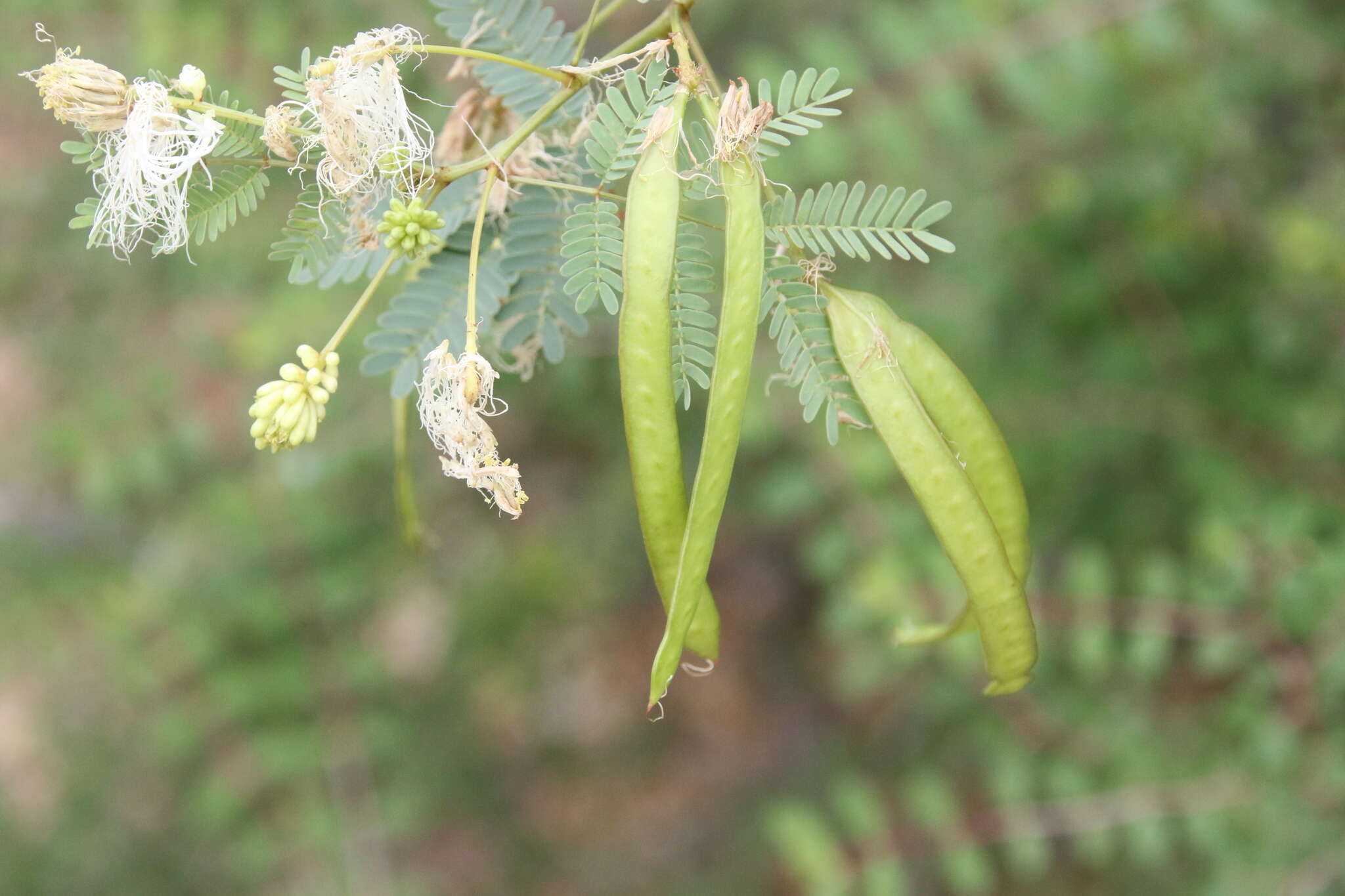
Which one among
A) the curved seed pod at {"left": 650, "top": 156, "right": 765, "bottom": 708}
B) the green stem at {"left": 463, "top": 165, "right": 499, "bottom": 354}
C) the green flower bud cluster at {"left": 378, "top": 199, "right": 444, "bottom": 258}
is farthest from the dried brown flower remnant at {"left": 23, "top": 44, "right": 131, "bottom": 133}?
the curved seed pod at {"left": 650, "top": 156, "right": 765, "bottom": 708}

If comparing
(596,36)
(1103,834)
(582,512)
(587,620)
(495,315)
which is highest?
(596,36)

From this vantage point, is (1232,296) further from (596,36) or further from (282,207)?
(282,207)

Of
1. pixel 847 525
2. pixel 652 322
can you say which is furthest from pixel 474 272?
pixel 847 525

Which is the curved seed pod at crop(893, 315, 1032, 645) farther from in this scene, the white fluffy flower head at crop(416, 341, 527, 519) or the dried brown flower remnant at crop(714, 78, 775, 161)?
the white fluffy flower head at crop(416, 341, 527, 519)

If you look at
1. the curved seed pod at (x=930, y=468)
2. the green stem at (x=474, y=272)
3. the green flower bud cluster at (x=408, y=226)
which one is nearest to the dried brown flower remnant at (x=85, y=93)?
the green flower bud cluster at (x=408, y=226)

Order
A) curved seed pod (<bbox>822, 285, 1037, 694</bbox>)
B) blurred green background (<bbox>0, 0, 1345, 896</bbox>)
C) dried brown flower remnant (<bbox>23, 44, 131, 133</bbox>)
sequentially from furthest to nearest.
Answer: blurred green background (<bbox>0, 0, 1345, 896</bbox>), curved seed pod (<bbox>822, 285, 1037, 694</bbox>), dried brown flower remnant (<bbox>23, 44, 131, 133</bbox>)

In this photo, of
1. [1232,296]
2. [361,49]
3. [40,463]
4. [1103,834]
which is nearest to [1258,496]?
[1232,296]

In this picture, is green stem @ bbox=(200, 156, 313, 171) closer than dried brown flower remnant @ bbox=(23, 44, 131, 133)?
No
